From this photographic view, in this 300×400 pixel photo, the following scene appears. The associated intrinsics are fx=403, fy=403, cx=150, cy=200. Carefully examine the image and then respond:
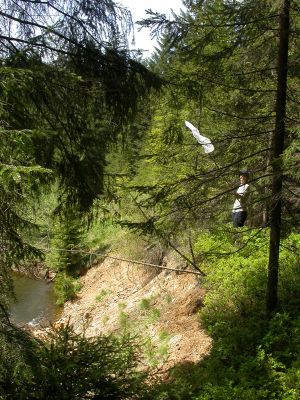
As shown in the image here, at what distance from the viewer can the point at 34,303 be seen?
1562cm

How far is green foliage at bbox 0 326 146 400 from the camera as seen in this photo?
4254 mm

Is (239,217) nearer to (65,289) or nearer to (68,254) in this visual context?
(65,289)

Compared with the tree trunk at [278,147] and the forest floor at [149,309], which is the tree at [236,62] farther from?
the forest floor at [149,309]

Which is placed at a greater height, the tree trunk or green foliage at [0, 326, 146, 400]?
the tree trunk

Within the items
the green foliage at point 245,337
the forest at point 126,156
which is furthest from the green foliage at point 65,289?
the forest at point 126,156

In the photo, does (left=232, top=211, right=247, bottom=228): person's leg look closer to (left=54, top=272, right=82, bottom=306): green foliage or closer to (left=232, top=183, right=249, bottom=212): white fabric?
(left=232, top=183, right=249, bottom=212): white fabric

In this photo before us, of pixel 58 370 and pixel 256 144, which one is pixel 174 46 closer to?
pixel 256 144

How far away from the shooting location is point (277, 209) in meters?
Result: 6.20

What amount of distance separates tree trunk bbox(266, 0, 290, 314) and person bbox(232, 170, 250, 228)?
1.95ft

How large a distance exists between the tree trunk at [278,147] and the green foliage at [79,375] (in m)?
2.50

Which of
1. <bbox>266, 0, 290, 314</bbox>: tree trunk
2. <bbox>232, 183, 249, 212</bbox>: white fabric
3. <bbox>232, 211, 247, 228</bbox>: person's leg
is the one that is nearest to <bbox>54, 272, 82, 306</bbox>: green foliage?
<bbox>232, 211, 247, 228</bbox>: person's leg

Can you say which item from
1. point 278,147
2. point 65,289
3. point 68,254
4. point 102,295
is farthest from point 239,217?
point 68,254

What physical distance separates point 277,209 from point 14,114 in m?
4.06

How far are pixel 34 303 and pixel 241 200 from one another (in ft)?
36.9
